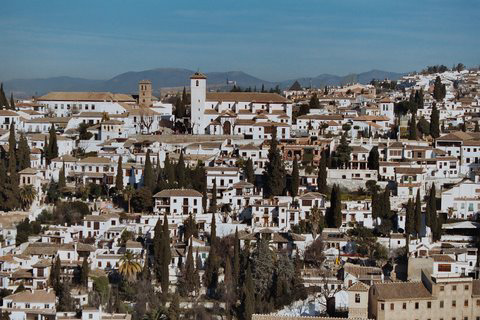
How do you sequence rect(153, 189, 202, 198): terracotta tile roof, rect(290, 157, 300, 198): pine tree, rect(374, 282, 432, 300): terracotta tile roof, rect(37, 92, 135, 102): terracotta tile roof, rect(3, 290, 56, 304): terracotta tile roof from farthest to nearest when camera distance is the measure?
rect(37, 92, 135, 102): terracotta tile roof
rect(290, 157, 300, 198): pine tree
rect(153, 189, 202, 198): terracotta tile roof
rect(3, 290, 56, 304): terracotta tile roof
rect(374, 282, 432, 300): terracotta tile roof

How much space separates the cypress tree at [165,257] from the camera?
32.5 metres

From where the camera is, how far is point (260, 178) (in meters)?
41.2

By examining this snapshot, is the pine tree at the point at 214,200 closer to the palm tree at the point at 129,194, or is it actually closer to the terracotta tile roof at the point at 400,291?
the palm tree at the point at 129,194

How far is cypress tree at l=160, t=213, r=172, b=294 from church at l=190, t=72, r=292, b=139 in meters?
13.8

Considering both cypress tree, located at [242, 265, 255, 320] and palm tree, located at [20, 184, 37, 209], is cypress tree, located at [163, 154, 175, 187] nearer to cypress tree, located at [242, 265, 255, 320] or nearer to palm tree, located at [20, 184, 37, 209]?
palm tree, located at [20, 184, 37, 209]

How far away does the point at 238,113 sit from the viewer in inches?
2008

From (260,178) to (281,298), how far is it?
9.96 m

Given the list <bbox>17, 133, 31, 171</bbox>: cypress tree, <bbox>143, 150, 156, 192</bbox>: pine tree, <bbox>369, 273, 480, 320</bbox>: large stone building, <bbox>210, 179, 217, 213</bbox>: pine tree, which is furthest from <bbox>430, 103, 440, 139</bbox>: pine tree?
<bbox>17, 133, 31, 171</bbox>: cypress tree

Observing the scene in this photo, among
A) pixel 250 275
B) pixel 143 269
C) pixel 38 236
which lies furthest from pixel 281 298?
pixel 38 236

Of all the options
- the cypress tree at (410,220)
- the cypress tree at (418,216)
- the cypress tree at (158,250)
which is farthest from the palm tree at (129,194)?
the cypress tree at (418,216)

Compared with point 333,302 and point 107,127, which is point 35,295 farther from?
point 107,127

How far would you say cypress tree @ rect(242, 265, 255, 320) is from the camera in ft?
100

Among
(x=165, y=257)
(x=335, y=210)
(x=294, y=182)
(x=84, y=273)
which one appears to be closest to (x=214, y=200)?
(x=294, y=182)

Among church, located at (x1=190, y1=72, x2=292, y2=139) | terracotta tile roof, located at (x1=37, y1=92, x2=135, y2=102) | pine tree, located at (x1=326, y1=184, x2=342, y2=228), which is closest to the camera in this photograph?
pine tree, located at (x1=326, y1=184, x2=342, y2=228)
